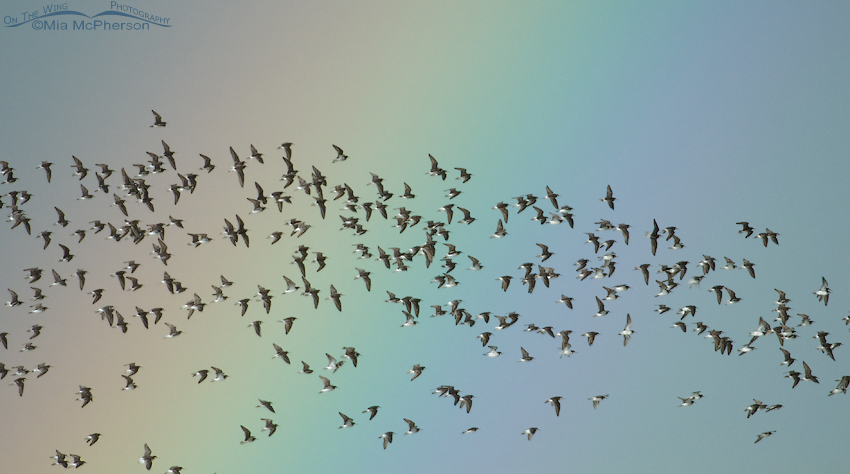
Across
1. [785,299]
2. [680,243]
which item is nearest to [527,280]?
[680,243]

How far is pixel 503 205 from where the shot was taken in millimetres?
70125

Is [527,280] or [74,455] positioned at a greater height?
[527,280]

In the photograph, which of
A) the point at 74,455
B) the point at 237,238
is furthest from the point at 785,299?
the point at 74,455

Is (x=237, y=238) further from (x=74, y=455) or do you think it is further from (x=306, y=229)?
(x=74, y=455)

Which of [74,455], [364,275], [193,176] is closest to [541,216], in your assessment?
[364,275]

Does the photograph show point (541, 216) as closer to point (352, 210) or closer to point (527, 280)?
point (527, 280)

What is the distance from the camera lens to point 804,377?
70.9 meters

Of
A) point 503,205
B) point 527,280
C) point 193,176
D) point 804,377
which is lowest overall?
point 804,377

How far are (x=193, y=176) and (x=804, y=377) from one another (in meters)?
38.7

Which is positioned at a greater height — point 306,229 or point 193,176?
point 193,176

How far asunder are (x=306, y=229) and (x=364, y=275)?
4539mm

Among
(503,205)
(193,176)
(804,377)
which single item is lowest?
(804,377)

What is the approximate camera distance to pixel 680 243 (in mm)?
70250

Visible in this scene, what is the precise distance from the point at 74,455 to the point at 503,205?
95.5ft
